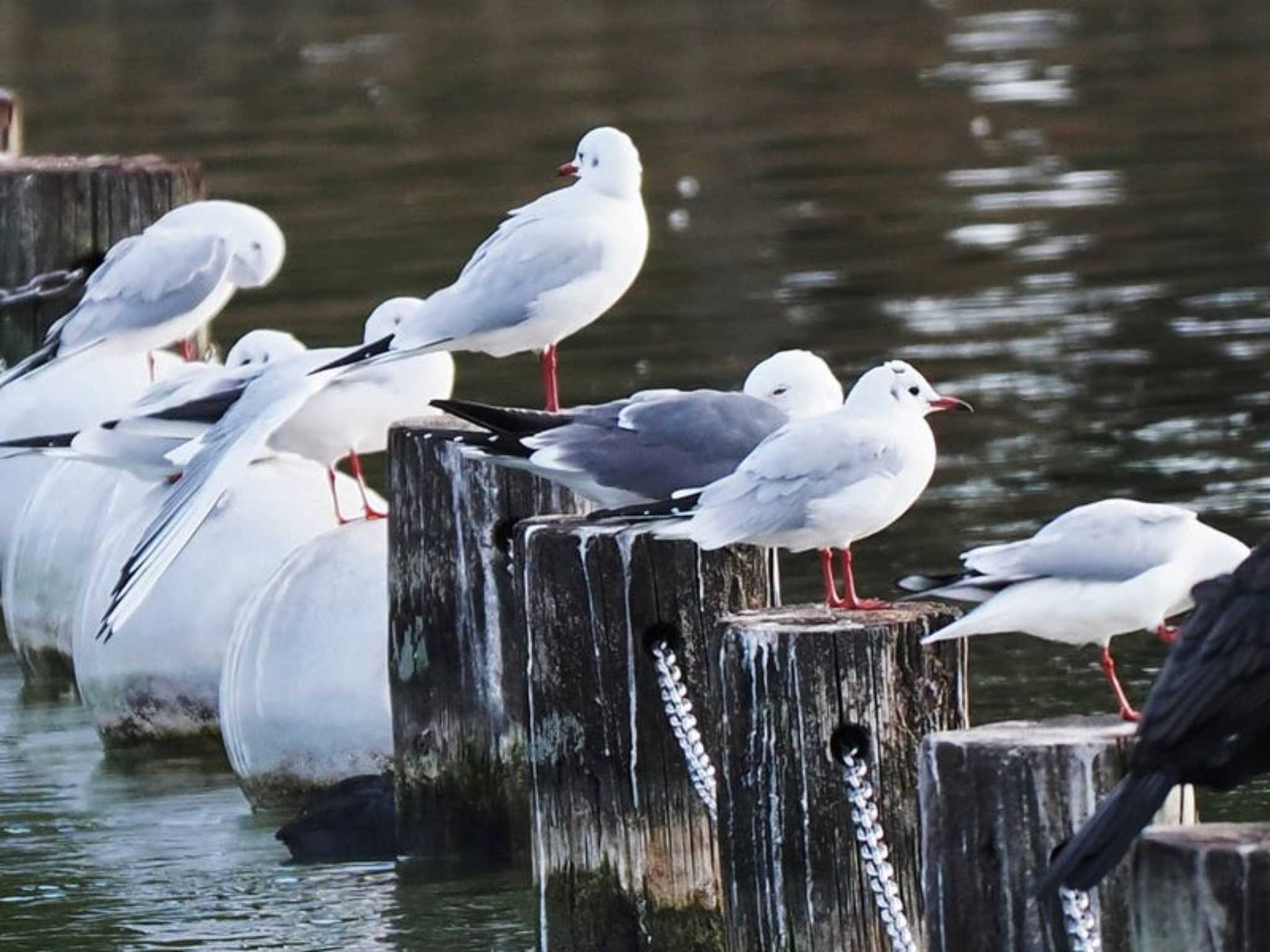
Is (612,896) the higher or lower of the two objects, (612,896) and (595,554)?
the lower

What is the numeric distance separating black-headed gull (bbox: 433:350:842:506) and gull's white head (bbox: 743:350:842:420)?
22 centimetres

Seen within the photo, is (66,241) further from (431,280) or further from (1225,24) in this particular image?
(1225,24)

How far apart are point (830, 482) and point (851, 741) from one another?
828 millimetres

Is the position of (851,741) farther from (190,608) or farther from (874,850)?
(190,608)

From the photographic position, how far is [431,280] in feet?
61.1

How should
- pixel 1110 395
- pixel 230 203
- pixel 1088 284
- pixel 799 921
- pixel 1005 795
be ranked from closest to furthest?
pixel 1005 795 → pixel 799 921 → pixel 230 203 → pixel 1110 395 → pixel 1088 284

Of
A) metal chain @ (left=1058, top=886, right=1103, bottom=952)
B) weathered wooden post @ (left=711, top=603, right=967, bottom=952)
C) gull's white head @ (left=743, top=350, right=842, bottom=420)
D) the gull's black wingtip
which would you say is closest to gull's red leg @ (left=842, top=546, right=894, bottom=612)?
weathered wooden post @ (left=711, top=603, right=967, bottom=952)

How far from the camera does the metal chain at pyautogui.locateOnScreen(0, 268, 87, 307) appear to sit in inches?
467

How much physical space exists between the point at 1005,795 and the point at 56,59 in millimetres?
32602

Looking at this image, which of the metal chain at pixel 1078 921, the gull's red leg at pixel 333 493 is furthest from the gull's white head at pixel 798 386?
the metal chain at pixel 1078 921

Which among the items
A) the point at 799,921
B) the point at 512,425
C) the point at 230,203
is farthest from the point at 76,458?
the point at 799,921

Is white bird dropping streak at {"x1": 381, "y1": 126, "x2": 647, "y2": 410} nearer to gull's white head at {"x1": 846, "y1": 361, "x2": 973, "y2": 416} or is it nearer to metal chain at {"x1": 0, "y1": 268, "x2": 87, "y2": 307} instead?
gull's white head at {"x1": 846, "y1": 361, "x2": 973, "y2": 416}

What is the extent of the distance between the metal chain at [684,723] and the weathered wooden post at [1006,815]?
1.31 meters

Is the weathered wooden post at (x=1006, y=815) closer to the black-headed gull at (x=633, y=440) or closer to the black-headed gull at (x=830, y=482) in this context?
the black-headed gull at (x=830, y=482)
